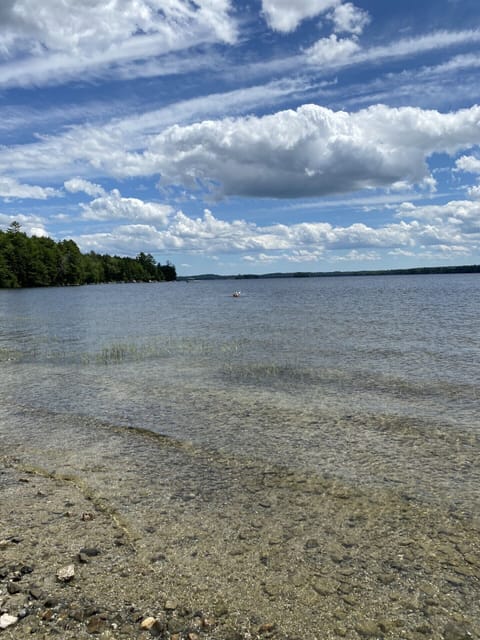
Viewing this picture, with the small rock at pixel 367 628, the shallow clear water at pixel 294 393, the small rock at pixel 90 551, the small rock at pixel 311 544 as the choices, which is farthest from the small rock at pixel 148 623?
the shallow clear water at pixel 294 393

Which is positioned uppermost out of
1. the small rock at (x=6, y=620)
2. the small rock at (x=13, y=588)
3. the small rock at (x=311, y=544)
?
the small rock at (x=6, y=620)

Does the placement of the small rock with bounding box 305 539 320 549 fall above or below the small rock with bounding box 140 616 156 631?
below

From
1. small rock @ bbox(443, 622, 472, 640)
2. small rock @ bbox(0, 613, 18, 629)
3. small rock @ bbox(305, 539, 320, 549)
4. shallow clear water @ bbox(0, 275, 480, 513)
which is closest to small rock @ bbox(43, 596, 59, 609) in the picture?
small rock @ bbox(0, 613, 18, 629)

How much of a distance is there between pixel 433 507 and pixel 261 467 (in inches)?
162

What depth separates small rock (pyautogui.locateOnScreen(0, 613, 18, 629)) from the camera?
594 cm

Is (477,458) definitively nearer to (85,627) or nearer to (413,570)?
(413,570)

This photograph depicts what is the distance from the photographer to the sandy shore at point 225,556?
6.16m

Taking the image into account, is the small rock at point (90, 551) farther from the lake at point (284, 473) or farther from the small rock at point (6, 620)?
the small rock at point (6, 620)

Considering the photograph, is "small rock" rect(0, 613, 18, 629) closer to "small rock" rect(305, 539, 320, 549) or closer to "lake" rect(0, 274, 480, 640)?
"lake" rect(0, 274, 480, 640)

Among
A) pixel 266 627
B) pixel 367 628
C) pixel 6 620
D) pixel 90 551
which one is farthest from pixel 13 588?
pixel 367 628

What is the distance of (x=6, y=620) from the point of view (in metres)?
6.02

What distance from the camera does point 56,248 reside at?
19925 cm

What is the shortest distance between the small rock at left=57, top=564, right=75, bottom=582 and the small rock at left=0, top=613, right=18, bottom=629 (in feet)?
2.88

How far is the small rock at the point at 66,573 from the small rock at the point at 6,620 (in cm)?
88
